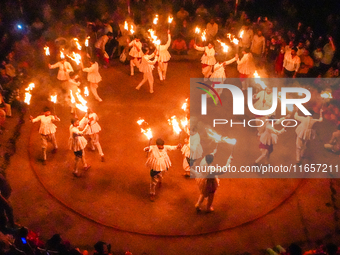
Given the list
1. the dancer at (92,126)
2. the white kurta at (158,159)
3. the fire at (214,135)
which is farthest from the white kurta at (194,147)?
the dancer at (92,126)

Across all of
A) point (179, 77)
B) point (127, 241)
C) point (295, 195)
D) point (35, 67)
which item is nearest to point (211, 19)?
point (179, 77)

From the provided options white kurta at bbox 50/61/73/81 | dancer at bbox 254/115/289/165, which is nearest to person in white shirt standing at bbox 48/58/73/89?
white kurta at bbox 50/61/73/81

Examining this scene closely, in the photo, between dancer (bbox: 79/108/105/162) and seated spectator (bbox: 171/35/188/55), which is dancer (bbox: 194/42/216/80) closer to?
seated spectator (bbox: 171/35/188/55)

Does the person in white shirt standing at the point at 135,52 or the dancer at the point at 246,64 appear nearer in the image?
the dancer at the point at 246,64

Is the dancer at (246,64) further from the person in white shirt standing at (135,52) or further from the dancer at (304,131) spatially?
the person in white shirt standing at (135,52)

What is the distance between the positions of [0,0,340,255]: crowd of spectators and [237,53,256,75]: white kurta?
2052mm

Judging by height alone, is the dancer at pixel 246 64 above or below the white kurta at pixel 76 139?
above

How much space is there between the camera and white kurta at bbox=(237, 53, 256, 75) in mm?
13328

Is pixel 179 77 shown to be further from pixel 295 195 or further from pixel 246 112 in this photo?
pixel 295 195

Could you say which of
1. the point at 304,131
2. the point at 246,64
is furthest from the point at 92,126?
the point at 246,64

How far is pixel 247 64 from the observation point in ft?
44.2

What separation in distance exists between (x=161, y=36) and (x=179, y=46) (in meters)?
1.03

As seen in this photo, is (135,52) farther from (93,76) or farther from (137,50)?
(93,76)

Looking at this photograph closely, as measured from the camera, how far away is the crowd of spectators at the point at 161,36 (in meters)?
13.8
